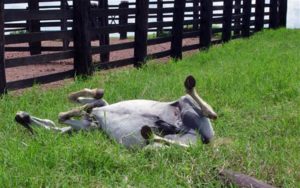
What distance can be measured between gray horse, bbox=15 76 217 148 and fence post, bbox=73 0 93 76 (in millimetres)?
3770

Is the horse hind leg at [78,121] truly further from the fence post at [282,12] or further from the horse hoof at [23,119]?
the fence post at [282,12]

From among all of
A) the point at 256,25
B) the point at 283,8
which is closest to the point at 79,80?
the point at 256,25

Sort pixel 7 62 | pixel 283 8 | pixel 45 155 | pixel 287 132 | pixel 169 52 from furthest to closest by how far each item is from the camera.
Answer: pixel 283 8
pixel 169 52
pixel 7 62
pixel 287 132
pixel 45 155

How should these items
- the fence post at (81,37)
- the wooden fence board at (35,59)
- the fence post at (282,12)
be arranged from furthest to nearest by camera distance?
the fence post at (282,12)
the fence post at (81,37)
the wooden fence board at (35,59)

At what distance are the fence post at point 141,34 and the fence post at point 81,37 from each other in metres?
A: 1.63

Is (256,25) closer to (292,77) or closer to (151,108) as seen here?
(292,77)

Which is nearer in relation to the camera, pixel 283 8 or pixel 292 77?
pixel 292 77

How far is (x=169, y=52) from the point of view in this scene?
11.7m

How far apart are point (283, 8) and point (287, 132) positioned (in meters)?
16.0

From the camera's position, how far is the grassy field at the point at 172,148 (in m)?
3.70

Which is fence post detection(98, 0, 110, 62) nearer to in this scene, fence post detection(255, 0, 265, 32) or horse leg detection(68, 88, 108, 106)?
horse leg detection(68, 88, 108, 106)

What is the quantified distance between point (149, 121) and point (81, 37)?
14.1 ft

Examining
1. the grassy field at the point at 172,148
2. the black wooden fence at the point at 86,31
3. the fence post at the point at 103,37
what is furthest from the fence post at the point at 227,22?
the grassy field at the point at 172,148

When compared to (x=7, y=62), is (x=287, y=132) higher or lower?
lower
